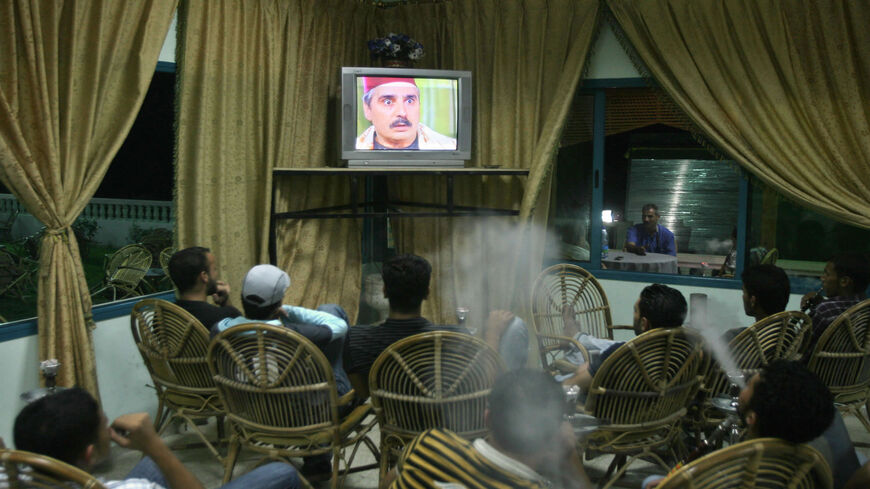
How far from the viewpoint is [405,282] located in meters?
2.33

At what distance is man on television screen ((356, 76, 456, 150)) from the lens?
418cm

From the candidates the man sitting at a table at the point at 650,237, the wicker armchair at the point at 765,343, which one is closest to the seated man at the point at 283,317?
the wicker armchair at the point at 765,343

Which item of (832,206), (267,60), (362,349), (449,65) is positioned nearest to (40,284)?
(362,349)

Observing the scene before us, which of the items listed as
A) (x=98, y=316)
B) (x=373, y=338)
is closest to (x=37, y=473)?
(x=373, y=338)

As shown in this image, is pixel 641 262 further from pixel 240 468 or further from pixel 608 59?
pixel 240 468

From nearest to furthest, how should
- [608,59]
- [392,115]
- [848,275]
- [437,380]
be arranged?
[437,380] < [848,275] < [392,115] < [608,59]

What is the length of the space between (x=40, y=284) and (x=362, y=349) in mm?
1512

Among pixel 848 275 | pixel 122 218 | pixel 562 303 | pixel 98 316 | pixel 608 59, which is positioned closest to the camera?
pixel 848 275

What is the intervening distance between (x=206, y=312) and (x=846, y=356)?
263cm

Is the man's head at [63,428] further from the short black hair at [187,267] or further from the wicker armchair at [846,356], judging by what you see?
the wicker armchair at [846,356]

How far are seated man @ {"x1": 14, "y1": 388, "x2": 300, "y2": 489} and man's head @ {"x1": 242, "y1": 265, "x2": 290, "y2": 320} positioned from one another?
81 cm

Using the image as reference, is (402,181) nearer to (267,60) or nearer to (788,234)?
(267,60)

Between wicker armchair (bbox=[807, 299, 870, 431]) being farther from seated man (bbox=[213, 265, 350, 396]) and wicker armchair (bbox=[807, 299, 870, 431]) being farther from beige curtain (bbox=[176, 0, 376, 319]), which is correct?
beige curtain (bbox=[176, 0, 376, 319])

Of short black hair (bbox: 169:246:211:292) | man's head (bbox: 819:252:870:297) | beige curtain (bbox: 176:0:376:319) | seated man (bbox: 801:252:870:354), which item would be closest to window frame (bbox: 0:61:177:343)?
beige curtain (bbox: 176:0:376:319)
